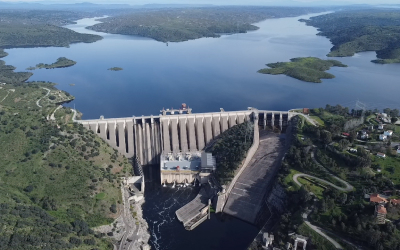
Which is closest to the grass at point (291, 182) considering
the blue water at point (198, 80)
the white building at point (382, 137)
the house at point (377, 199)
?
the house at point (377, 199)

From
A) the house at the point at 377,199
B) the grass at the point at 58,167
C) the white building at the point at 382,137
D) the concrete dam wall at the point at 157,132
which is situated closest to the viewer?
the house at the point at 377,199

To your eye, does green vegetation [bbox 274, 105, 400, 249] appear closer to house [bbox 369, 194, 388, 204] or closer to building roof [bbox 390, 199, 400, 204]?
house [bbox 369, 194, 388, 204]

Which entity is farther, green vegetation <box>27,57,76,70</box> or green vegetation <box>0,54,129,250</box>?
green vegetation <box>27,57,76,70</box>

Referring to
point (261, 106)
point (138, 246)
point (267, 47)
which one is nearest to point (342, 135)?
point (261, 106)

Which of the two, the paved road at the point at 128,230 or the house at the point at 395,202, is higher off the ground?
the house at the point at 395,202

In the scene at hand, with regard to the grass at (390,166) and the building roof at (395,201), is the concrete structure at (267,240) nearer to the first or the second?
the building roof at (395,201)

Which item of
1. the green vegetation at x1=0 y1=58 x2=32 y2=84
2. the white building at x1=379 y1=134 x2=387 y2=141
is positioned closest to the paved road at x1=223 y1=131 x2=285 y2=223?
the white building at x1=379 y1=134 x2=387 y2=141

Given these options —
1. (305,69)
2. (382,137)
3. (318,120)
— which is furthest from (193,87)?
(382,137)
